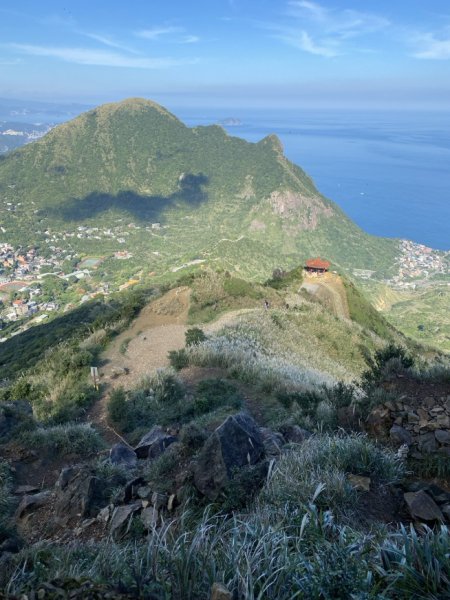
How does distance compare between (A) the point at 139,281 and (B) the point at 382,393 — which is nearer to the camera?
(B) the point at 382,393

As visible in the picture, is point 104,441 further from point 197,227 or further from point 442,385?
point 197,227

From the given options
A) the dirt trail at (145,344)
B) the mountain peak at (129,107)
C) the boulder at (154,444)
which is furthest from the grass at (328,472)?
the mountain peak at (129,107)

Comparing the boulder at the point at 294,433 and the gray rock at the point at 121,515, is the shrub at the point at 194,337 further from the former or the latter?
the gray rock at the point at 121,515

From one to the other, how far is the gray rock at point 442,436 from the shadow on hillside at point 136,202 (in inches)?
4983

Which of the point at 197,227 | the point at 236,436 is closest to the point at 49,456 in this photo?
the point at 236,436

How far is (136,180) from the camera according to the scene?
14362 cm

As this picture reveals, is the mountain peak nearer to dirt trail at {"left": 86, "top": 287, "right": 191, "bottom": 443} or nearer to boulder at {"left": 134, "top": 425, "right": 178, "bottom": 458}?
dirt trail at {"left": 86, "top": 287, "right": 191, "bottom": 443}

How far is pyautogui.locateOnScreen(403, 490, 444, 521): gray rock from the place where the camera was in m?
3.04

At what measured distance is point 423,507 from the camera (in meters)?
3.12

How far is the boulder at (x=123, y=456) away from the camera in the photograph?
5621 mm

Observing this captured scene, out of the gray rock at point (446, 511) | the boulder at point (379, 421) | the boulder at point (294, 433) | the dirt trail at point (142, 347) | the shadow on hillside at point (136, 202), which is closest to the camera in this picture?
the gray rock at point (446, 511)

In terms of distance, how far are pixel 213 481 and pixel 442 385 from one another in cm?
322

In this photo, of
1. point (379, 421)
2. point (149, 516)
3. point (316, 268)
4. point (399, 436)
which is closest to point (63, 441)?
point (149, 516)

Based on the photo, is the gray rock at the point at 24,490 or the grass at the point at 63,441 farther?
the grass at the point at 63,441
